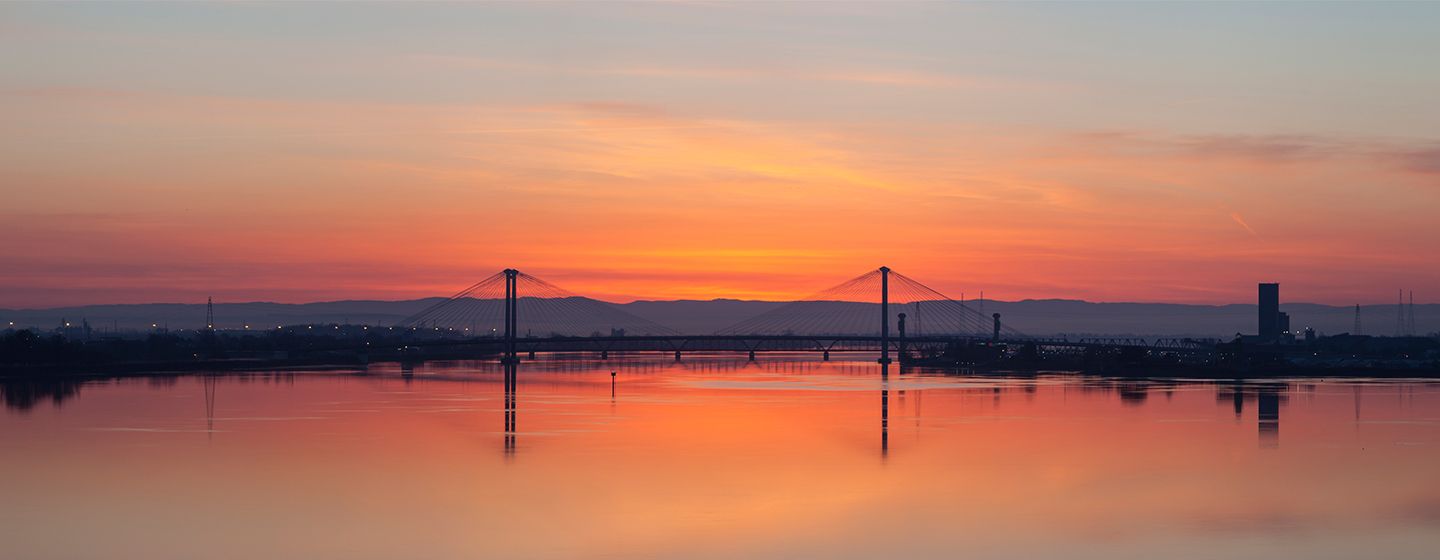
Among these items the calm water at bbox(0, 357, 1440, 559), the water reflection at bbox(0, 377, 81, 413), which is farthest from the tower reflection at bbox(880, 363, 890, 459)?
the water reflection at bbox(0, 377, 81, 413)

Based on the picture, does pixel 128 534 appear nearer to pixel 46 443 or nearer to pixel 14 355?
pixel 46 443

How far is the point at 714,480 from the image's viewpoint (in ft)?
76.9

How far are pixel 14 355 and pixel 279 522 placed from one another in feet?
182

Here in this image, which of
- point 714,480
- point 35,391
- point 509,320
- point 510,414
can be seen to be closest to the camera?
point 714,480

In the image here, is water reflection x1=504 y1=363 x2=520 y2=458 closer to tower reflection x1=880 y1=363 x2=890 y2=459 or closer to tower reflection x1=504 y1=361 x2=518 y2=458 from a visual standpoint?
tower reflection x1=504 y1=361 x2=518 y2=458

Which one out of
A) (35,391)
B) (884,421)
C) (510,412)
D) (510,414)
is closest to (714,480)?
(884,421)

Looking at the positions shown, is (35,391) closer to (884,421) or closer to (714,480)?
(884,421)

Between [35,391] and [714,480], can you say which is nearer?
[714,480]

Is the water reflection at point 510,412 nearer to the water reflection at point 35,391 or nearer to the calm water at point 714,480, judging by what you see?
the calm water at point 714,480

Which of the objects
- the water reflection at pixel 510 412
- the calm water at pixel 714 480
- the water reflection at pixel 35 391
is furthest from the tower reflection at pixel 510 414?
the water reflection at pixel 35 391

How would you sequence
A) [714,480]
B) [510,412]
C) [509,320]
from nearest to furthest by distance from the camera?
[714,480] → [510,412] → [509,320]

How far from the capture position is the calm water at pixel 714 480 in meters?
17.1

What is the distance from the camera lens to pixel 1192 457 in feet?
89.7

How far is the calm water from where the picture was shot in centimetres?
1712
